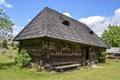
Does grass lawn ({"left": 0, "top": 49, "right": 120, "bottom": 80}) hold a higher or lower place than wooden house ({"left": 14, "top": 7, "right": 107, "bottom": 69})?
lower

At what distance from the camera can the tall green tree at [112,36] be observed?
217ft

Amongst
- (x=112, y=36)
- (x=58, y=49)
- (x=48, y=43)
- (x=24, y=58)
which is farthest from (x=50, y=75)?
(x=112, y=36)

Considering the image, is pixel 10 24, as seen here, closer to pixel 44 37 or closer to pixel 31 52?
pixel 31 52

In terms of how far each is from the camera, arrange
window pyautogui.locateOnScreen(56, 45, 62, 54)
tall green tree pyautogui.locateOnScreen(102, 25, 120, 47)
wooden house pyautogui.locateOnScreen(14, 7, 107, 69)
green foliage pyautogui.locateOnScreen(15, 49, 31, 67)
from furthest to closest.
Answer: tall green tree pyautogui.locateOnScreen(102, 25, 120, 47)
window pyautogui.locateOnScreen(56, 45, 62, 54)
green foliage pyautogui.locateOnScreen(15, 49, 31, 67)
wooden house pyautogui.locateOnScreen(14, 7, 107, 69)

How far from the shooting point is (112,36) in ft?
221

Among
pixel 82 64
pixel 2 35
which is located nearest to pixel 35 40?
pixel 2 35

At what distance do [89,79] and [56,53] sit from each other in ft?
16.7

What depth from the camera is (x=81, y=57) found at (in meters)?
20.0

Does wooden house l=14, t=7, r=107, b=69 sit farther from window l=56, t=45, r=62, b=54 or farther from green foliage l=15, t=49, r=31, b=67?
green foliage l=15, t=49, r=31, b=67

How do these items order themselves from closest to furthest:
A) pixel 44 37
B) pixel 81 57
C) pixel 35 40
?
pixel 44 37 → pixel 35 40 → pixel 81 57

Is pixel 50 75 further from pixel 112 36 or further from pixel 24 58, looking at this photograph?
pixel 112 36

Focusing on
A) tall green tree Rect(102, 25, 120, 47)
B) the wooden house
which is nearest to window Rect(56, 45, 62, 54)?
the wooden house

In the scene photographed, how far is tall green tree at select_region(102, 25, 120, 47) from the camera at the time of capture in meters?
66.1

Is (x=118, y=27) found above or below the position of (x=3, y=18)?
above
